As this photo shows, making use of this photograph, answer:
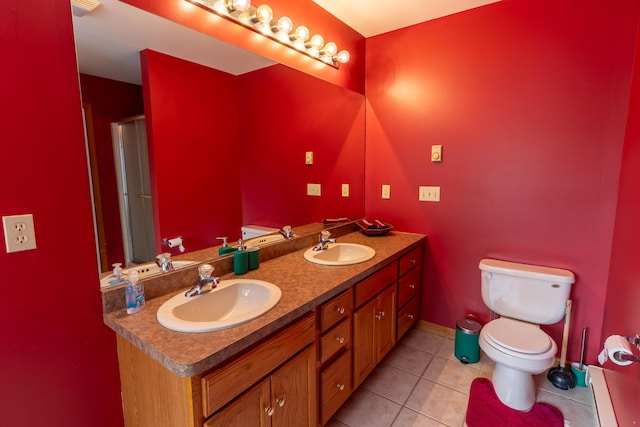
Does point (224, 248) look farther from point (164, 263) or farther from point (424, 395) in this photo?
point (424, 395)

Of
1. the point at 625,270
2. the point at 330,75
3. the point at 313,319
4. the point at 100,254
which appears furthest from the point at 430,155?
the point at 100,254

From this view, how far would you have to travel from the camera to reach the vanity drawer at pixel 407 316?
215cm

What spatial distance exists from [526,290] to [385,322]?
881 millimetres

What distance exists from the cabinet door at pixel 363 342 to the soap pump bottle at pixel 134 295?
0.97 meters

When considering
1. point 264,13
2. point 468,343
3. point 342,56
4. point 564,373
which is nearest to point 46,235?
→ point 264,13

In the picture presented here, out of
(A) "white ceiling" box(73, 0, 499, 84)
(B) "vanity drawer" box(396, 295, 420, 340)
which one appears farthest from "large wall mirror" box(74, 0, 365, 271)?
(B) "vanity drawer" box(396, 295, 420, 340)

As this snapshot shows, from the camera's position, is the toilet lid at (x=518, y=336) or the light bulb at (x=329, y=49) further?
the light bulb at (x=329, y=49)

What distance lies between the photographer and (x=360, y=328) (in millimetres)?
1674

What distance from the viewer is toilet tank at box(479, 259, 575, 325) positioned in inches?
73.1

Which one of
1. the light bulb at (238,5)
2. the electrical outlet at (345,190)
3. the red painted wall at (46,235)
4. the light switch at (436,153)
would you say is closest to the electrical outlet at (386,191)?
the electrical outlet at (345,190)

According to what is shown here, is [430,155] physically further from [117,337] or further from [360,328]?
[117,337]

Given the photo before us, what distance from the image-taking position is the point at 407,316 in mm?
2270

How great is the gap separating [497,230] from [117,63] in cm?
231

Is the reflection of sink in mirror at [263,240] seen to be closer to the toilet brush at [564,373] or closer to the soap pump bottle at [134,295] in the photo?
the soap pump bottle at [134,295]
